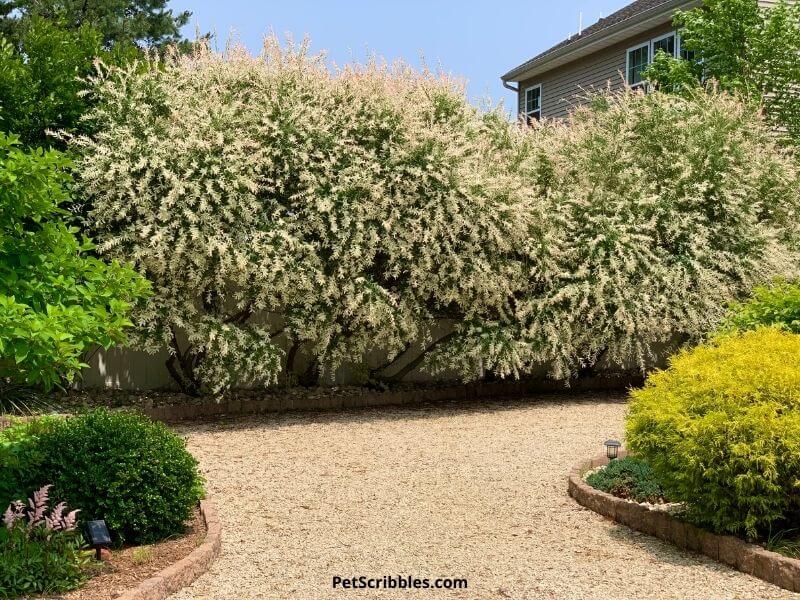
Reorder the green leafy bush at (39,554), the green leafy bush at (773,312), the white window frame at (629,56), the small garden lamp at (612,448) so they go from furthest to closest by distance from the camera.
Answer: the white window frame at (629,56), the green leafy bush at (773,312), the small garden lamp at (612,448), the green leafy bush at (39,554)

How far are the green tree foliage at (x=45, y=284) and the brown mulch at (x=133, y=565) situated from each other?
1.02 metres

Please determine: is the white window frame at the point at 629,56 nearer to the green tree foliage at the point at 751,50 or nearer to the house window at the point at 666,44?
the house window at the point at 666,44

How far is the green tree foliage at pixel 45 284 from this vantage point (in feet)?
13.5

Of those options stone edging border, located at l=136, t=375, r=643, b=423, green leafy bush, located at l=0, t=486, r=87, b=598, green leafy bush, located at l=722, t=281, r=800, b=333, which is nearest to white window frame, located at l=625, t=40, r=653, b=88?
stone edging border, located at l=136, t=375, r=643, b=423

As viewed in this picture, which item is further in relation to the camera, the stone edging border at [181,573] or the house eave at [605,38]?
the house eave at [605,38]

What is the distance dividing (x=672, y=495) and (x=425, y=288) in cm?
558

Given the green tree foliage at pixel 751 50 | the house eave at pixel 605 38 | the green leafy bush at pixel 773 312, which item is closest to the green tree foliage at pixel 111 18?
the house eave at pixel 605 38

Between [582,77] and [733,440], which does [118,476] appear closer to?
[733,440]

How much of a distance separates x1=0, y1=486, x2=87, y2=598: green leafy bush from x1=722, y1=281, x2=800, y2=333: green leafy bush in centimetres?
587

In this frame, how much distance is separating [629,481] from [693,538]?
1.02m

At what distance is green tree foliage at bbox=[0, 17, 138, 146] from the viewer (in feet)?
30.6

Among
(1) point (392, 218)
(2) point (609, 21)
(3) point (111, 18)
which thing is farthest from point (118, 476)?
(3) point (111, 18)

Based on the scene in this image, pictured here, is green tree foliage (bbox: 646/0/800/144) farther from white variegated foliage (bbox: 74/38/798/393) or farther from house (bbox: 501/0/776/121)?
white variegated foliage (bbox: 74/38/798/393)

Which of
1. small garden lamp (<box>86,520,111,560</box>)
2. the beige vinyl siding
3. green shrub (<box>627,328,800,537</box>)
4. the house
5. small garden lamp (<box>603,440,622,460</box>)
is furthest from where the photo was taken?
the beige vinyl siding
